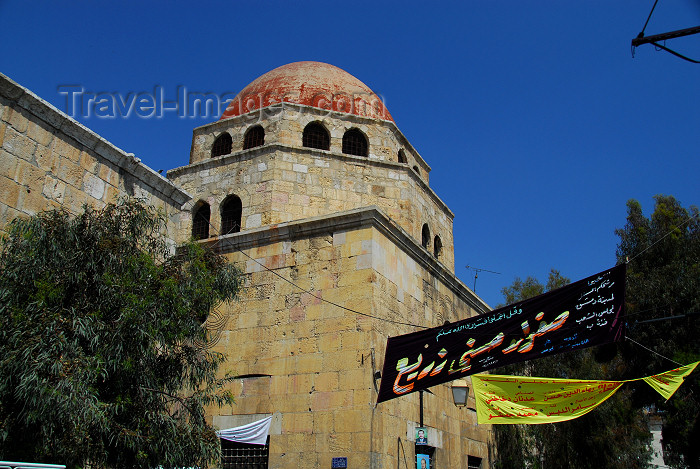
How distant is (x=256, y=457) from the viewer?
915 centimetres

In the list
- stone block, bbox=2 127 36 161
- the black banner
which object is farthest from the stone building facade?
the black banner

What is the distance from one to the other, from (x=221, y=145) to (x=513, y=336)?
8922 millimetres

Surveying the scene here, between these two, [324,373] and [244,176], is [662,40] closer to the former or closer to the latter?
[324,373]

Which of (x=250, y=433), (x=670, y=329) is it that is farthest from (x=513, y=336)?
(x=670, y=329)

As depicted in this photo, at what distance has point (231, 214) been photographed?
500 inches

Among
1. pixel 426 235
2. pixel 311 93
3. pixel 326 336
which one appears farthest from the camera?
pixel 311 93

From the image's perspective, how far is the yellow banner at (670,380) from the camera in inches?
300

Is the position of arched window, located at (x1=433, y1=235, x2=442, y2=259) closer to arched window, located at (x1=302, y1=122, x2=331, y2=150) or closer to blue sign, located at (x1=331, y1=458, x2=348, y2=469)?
arched window, located at (x1=302, y1=122, x2=331, y2=150)

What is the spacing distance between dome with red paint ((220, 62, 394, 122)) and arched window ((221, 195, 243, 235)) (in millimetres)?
2517

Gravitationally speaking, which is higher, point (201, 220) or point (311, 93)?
point (311, 93)

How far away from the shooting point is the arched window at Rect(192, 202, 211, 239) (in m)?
12.9

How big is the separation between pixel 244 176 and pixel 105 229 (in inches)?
260

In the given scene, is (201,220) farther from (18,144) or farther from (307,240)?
(18,144)

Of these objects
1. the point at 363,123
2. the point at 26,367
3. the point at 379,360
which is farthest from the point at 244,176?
the point at 26,367
